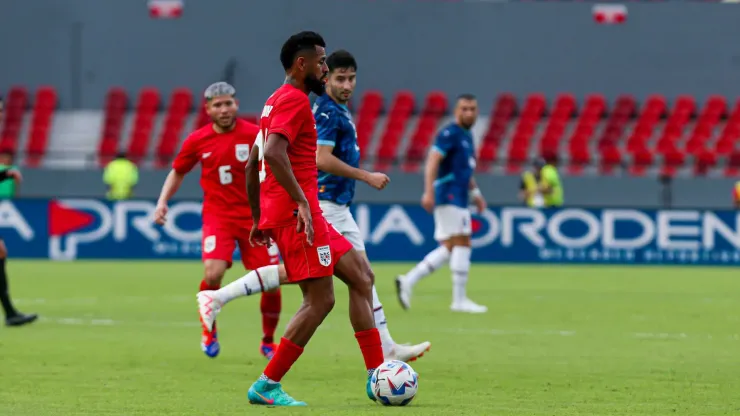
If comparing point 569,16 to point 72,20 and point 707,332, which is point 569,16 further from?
point 707,332

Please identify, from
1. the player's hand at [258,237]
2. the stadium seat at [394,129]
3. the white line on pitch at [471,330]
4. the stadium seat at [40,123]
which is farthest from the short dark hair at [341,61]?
the stadium seat at [40,123]

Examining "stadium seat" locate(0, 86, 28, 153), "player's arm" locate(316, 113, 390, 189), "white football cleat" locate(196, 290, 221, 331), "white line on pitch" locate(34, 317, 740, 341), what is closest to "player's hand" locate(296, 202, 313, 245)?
"player's arm" locate(316, 113, 390, 189)

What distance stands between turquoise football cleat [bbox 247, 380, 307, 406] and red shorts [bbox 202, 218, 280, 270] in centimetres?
300

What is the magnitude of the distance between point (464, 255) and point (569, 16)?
20.8 meters

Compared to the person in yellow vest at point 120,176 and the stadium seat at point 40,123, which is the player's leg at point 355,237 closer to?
the person in yellow vest at point 120,176

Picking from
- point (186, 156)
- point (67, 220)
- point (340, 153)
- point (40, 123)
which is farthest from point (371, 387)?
→ point (40, 123)

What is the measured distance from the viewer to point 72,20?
34.5m

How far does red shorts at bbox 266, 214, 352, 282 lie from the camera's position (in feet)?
24.7

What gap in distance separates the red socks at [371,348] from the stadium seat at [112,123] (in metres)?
24.6

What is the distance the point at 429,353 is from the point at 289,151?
11.6ft

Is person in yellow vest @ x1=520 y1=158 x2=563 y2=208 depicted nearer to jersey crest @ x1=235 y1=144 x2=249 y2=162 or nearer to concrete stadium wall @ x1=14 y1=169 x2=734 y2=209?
concrete stadium wall @ x1=14 y1=169 x2=734 y2=209

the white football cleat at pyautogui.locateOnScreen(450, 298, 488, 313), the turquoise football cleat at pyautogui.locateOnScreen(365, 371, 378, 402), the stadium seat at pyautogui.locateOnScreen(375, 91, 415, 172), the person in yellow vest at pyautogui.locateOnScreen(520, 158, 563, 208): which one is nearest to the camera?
the turquoise football cleat at pyautogui.locateOnScreen(365, 371, 378, 402)

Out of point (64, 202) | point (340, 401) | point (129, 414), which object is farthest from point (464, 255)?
point (64, 202)

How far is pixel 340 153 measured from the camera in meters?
9.32
